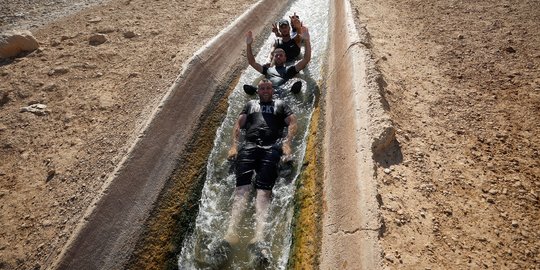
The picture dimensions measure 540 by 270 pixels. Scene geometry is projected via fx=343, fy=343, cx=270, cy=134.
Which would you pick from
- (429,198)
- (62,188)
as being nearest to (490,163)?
(429,198)

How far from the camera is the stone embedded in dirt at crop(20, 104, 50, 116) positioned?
5812 millimetres

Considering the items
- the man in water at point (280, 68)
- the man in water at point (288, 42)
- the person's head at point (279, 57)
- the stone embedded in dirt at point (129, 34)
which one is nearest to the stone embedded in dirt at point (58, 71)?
the stone embedded in dirt at point (129, 34)

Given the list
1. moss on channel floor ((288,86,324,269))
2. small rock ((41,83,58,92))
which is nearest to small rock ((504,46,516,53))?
moss on channel floor ((288,86,324,269))

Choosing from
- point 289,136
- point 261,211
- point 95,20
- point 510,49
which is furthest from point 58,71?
point 510,49

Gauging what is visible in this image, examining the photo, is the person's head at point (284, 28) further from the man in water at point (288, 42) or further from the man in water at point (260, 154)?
the man in water at point (260, 154)

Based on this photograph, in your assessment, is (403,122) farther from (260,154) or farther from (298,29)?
(298,29)

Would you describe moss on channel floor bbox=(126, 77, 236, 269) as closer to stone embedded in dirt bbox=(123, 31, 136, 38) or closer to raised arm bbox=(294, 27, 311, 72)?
raised arm bbox=(294, 27, 311, 72)

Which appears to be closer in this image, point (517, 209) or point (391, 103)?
point (517, 209)

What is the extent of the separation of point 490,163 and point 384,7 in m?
6.29

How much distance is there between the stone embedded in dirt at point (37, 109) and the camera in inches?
229

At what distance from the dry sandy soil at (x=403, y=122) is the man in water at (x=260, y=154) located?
5.15ft

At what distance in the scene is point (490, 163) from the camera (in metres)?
3.90

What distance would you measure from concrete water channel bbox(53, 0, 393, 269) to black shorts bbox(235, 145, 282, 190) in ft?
0.80

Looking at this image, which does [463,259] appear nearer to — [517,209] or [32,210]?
[517,209]
